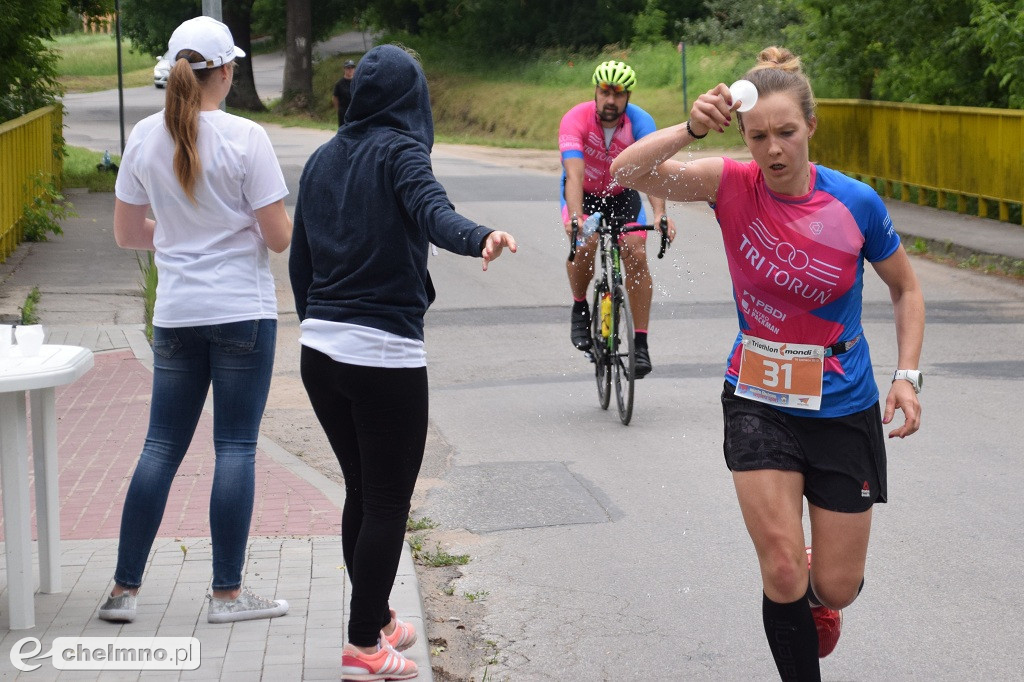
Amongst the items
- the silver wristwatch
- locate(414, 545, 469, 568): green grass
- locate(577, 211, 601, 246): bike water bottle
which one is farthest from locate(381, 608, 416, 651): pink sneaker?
locate(577, 211, 601, 246): bike water bottle

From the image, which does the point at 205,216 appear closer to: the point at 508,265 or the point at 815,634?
the point at 815,634

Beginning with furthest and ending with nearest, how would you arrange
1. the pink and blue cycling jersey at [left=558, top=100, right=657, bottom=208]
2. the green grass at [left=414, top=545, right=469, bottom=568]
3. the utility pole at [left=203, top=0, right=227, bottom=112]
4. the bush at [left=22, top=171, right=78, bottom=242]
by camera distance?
the bush at [left=22, top=171, right=78, bottom=242] < the utility pole at [left=203, top=0, right=227, bottom=112] < the pink and blue cycling jersey at [left=558, top=100, right=657, bottom=208] < the green grass at [left=414, top=545, right=469, bottom=568]

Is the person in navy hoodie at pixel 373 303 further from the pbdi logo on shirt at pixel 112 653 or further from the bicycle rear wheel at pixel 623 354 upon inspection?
the bicycle rear wheel at pixel 623 354

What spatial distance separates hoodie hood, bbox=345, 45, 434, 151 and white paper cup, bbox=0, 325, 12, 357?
149cm

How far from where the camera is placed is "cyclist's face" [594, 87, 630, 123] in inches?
333

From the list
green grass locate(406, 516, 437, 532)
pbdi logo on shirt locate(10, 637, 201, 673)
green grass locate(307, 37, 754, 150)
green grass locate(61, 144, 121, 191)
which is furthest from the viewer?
green grass locate(307, 37, 754, 150)

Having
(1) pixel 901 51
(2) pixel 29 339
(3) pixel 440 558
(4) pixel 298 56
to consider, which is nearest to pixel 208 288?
(2) pixel 29 339

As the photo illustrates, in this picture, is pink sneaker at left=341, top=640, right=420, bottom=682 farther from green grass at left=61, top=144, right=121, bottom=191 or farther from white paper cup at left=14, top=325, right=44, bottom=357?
green grass at left=61, top=144, right=121, bottom=191

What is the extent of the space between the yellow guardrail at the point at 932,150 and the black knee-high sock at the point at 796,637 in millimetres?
14979

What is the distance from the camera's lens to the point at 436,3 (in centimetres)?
6009

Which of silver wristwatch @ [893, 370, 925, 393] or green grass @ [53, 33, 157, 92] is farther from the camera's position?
green grass @ [53, 33, 157, 92]

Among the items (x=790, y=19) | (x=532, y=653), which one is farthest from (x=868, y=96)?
(x=532, y=653)

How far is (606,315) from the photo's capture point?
8805mm

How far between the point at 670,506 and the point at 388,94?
3156 millimetres
